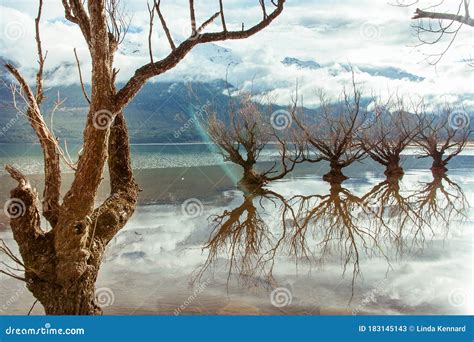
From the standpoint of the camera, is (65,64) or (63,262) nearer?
(63,262)

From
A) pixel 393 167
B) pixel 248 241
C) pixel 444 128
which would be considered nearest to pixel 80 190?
pixel 248 241

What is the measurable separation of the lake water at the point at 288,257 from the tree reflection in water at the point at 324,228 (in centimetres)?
2

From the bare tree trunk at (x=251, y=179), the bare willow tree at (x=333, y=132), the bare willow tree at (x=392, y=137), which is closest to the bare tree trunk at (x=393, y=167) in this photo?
the bare willow tree at (x=392, y=137)

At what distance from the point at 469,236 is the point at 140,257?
4.53 m

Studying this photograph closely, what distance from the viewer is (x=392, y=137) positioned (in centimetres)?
1652

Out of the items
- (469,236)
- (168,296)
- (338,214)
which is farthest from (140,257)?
(469,236)

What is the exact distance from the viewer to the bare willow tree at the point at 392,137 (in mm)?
15352

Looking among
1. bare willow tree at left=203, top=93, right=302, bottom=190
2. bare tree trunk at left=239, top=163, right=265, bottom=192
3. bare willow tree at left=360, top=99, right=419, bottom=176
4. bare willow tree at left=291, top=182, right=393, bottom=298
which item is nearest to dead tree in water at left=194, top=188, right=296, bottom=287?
bare willow tree at left=291, top=182, right=393, bottom=298

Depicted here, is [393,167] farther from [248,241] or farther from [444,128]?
[248,241]

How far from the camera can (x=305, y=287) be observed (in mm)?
4605

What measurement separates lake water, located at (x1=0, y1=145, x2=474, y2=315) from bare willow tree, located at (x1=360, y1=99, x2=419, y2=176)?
546 cm

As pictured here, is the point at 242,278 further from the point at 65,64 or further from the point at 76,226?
the point at 65,64

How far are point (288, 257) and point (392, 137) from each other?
12.1m

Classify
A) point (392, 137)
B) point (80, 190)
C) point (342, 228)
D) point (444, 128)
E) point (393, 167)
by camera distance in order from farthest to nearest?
point (444, 128), point (392, 137), point (393, 167), point (342, 228), point (80, 190)
